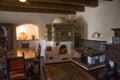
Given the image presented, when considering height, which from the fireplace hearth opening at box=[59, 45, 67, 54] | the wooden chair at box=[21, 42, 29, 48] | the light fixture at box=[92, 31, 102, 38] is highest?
the light fixture at box=[92, 31, 102, 38]

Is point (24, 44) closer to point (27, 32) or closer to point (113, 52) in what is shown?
point (27, 32)

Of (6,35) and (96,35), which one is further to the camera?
(6,35)

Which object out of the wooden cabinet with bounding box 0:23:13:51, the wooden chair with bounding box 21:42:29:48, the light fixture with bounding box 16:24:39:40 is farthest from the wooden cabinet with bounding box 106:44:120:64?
the wooden cabinet with bounding box 0:23:13:51

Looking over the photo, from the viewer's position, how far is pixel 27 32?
21.8 ft

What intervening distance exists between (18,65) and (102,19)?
11.8 feet

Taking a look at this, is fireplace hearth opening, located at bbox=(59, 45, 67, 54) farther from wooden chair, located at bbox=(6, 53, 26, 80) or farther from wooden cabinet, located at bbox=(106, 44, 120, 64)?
wooden chair, located at bbox=(6, 53, 26, 80)

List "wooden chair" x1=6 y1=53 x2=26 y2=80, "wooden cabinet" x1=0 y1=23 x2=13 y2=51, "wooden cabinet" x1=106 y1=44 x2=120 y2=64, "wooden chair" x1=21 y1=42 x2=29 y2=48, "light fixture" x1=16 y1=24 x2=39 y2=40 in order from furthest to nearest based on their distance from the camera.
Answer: "light fixture" x1=16 y1=24 x2=39 y2=40 → "wooden chair" x1=21 y1=42 x2=29 y2=48 → "wooden cabinet" x1=0 y1=23 x2=13 y2=51 → "wooden cabinet" x1=106 y1=44 x2=120 y2=64 → "wooden chair" x1=6 y1=53 x2=26 y2=80

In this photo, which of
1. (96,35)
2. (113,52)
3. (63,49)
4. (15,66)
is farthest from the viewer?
(63,49)

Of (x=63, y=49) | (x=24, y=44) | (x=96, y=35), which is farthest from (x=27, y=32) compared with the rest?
(x=96, y=35)

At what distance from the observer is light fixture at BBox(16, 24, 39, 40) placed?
6.43 m

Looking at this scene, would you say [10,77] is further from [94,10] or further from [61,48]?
[94,10]

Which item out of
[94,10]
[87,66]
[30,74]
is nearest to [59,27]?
[94,10]

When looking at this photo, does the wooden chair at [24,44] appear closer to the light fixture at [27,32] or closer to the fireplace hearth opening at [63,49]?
the light fixture at [27,32]

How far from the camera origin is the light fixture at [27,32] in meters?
6.43
